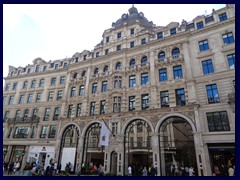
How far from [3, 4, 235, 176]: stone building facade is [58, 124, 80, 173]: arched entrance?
0.48 feet

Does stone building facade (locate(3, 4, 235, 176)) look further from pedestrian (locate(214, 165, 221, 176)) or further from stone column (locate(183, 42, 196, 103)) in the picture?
pedestrian (locate(214, 165, 221, 176))

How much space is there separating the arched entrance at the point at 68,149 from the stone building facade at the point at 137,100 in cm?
15

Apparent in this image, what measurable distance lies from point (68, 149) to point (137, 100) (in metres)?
13.1

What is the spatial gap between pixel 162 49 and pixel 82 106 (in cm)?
1576

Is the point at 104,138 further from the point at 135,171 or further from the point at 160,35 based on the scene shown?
the point at 160,35

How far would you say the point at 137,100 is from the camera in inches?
978

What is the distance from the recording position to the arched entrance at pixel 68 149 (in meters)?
25.7

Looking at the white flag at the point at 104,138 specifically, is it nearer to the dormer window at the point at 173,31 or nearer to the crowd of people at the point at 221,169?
the crowd of people at the point at 221,169

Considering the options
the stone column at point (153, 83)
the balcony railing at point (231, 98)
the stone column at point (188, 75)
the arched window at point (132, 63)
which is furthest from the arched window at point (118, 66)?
the balcony railing at point (231, 98)

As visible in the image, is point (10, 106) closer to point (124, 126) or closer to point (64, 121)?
point (64, 121)

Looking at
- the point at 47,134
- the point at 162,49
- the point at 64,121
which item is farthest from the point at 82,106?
the point at 162,49

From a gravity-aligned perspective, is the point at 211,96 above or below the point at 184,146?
above

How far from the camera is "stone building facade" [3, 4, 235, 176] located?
20422 mm

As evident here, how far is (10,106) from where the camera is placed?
121ft
